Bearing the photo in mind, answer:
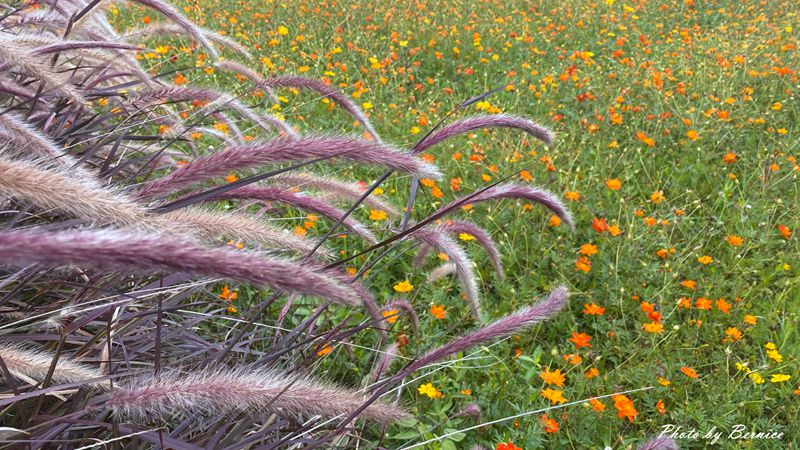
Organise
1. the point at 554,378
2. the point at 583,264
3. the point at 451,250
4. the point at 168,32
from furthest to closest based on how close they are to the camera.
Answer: the point at 583,264
the point at 168,32
the point at 554,378
the point at 451,250

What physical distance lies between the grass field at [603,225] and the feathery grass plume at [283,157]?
0.48 metres

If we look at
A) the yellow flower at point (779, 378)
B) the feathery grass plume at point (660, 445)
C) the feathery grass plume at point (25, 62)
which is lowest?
the yellow flower at point (779, 378)

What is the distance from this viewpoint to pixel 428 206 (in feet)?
9.26

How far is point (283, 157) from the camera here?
3.19 feet

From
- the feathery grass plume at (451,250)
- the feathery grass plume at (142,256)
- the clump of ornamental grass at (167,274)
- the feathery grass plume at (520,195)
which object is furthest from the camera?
the feathery grass plume at (451,250)

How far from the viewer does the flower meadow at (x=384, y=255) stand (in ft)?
3.28

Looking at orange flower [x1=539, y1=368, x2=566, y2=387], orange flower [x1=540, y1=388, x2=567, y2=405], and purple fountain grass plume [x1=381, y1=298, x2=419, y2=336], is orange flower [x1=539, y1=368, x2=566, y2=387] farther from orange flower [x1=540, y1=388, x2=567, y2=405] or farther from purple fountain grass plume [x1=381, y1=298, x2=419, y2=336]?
purple fountain grass plume [x1=381, y1=298, x2=419, y2=336]

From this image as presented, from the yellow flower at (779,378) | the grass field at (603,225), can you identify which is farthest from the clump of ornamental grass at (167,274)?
the yellow flower at (779,378)

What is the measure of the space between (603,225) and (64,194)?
2040 millimetres

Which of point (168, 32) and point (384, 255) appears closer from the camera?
point (384, 255)

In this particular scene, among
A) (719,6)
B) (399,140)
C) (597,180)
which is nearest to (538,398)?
(597,180)

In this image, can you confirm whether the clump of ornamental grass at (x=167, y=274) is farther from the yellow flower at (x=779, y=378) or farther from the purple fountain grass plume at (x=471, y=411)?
the yellow flower at (x=779, y=378)

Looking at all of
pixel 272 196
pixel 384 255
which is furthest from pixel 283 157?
pixel 384 255

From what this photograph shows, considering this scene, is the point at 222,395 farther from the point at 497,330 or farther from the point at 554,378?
the point at 554,378
